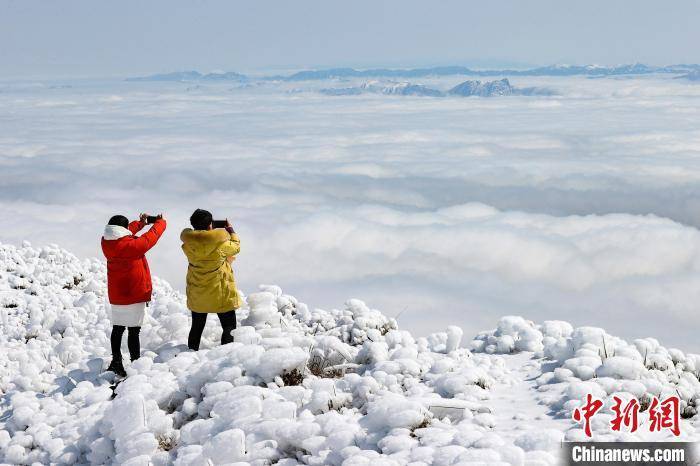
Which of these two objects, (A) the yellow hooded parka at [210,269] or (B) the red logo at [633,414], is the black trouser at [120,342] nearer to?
(A) the yellow hooded parka at [210,269]

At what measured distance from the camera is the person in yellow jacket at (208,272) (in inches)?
326

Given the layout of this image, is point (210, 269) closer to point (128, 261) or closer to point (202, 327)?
point (202, 327)

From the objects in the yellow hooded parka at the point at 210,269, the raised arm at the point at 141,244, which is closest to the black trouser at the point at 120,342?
the yellow hooded parka at the point at 210,269

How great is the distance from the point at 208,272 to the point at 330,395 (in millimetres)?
2824

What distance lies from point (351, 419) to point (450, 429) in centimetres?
95

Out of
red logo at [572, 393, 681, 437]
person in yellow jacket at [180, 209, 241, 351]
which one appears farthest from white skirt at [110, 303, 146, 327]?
red logo at [572, 393, 681, 437]

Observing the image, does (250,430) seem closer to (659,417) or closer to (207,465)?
(207,465)

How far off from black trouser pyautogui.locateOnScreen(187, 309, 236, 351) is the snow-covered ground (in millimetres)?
192

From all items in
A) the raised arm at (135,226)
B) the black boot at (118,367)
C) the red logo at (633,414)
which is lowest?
the black boot at (118,367)

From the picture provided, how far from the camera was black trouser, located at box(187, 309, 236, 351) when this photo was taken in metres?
8.66

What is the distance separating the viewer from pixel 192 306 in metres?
8.50

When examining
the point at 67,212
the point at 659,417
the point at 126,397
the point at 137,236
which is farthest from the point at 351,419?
the point at 67,212

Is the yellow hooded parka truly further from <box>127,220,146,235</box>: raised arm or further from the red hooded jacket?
<box>127,220,146,235</box>: raised arm

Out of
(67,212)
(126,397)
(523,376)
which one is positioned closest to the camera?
(126,397)
